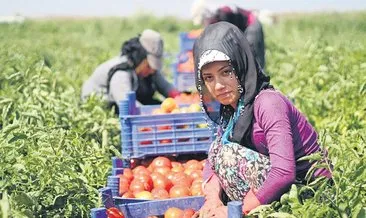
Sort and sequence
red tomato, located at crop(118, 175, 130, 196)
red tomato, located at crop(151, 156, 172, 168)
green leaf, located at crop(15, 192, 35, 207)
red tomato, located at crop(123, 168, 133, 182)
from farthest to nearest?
red tomato, located at crop(151, 156, 172, 168) → red tomato, located at crop(123, 168, 133, 182) → red tomato, located at crop(118, 175, 130, 196) → green leaf, located at crop(15, 192, 35, 207)

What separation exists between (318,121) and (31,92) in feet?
7.47

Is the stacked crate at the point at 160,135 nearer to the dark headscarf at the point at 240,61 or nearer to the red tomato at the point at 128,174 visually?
the red tomato at the point at 128,174

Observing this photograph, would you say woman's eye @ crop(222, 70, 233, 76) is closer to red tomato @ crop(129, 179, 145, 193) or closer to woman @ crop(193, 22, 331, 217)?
woman @ crop(193, 22, 331, 217)

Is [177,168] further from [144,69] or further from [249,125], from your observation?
[144,69]

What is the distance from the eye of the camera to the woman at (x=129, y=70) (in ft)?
21.6

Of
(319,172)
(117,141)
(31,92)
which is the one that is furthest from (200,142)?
(319,172)

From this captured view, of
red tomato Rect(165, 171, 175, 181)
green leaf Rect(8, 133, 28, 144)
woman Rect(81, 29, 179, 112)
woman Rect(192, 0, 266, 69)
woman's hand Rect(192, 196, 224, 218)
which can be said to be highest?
woman Rect(192, 0, 266, 69)

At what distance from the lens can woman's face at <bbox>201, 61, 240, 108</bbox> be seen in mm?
3434

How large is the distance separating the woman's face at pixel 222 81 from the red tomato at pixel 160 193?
1078 mm

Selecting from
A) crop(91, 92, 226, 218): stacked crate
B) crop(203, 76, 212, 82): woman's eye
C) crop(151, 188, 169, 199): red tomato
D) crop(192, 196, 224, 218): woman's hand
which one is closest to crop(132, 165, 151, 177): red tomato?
crop(91, 92, 226, 218): stacked crate

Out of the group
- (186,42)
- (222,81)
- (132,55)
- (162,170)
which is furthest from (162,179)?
(186,42)

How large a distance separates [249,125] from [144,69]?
3590mm

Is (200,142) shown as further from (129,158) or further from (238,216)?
(238,216)

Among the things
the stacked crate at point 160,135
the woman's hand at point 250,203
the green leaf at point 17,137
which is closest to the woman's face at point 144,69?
the stacked crate at point 160,135
